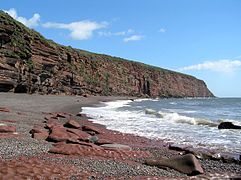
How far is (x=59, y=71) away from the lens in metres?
74.9

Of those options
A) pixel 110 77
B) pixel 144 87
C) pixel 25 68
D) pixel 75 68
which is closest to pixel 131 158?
pixel 25 68

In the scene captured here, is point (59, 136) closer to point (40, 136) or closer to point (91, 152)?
point (40, 136)

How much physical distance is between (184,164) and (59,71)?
6814 cm

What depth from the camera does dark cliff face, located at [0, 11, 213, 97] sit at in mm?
55781

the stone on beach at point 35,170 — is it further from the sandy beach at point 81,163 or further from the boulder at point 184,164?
the boulder at point 184,164

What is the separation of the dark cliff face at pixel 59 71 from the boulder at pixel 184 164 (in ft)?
147

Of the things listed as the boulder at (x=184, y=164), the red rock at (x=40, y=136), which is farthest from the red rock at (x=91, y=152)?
the red rock at (x=40, y=136)

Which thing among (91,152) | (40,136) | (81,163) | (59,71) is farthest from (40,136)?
(59,71)

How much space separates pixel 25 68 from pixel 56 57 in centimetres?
1410

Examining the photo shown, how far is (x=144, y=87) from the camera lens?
140500mm

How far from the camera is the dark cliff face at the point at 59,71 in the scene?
5578 cm

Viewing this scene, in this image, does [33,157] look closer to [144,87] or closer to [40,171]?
[40,171]

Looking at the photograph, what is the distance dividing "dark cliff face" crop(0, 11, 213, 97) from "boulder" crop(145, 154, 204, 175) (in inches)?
1768

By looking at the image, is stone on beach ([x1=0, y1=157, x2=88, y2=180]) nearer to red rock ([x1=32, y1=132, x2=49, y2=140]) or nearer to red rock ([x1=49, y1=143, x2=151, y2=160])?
red rock ([x1=49, y1=143, x2=151, y2=160])
